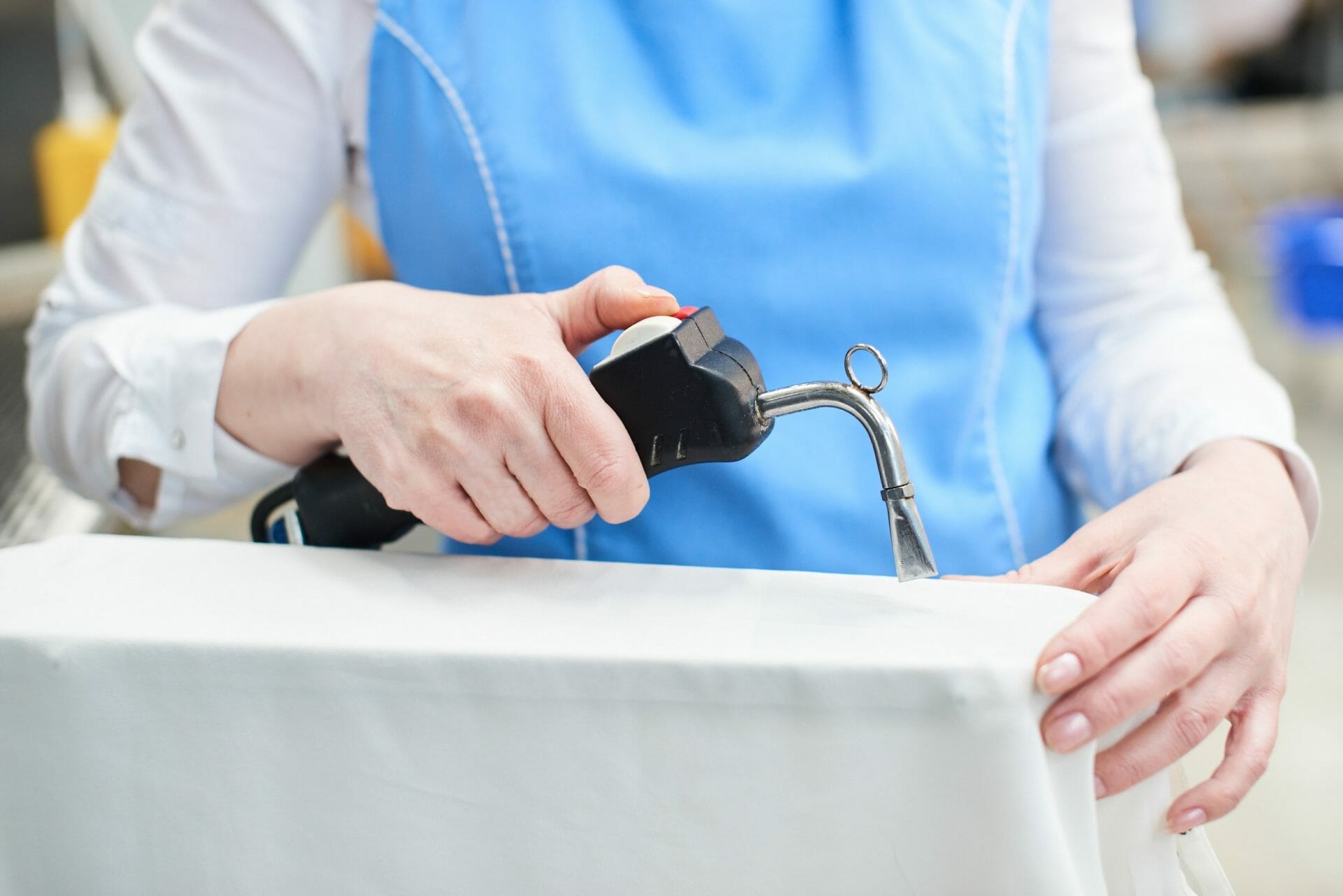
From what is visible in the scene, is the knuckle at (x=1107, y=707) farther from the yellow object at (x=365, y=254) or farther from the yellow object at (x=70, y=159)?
the yellow object at (x=365, y=254)

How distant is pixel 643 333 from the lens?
41cm

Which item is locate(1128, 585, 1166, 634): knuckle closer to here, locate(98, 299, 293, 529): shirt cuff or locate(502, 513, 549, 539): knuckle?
locate(502, 513, 549, 539): knuckle

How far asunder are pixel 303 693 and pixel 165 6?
15.1 inches

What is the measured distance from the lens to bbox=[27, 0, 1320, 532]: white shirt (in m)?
0.53

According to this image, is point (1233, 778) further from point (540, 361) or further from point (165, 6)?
point (165, 6)

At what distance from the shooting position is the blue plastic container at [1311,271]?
186cm

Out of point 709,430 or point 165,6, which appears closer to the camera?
point 709,430

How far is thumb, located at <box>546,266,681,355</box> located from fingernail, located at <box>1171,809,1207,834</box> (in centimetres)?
26

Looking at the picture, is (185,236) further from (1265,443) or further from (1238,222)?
(1238,222)

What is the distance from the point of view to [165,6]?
1.86 feet

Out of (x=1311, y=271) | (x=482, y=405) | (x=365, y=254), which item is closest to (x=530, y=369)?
(x=482, y=405)

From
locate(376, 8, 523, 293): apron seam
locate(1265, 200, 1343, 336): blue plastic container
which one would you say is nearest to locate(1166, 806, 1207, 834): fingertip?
locate(376, 8, 523, 293): apron seam

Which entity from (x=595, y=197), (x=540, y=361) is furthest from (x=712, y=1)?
(x=540, y=361)

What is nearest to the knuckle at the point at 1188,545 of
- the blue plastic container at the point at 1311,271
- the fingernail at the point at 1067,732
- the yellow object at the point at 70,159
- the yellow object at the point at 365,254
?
the fingernail at the point at 1067,732
